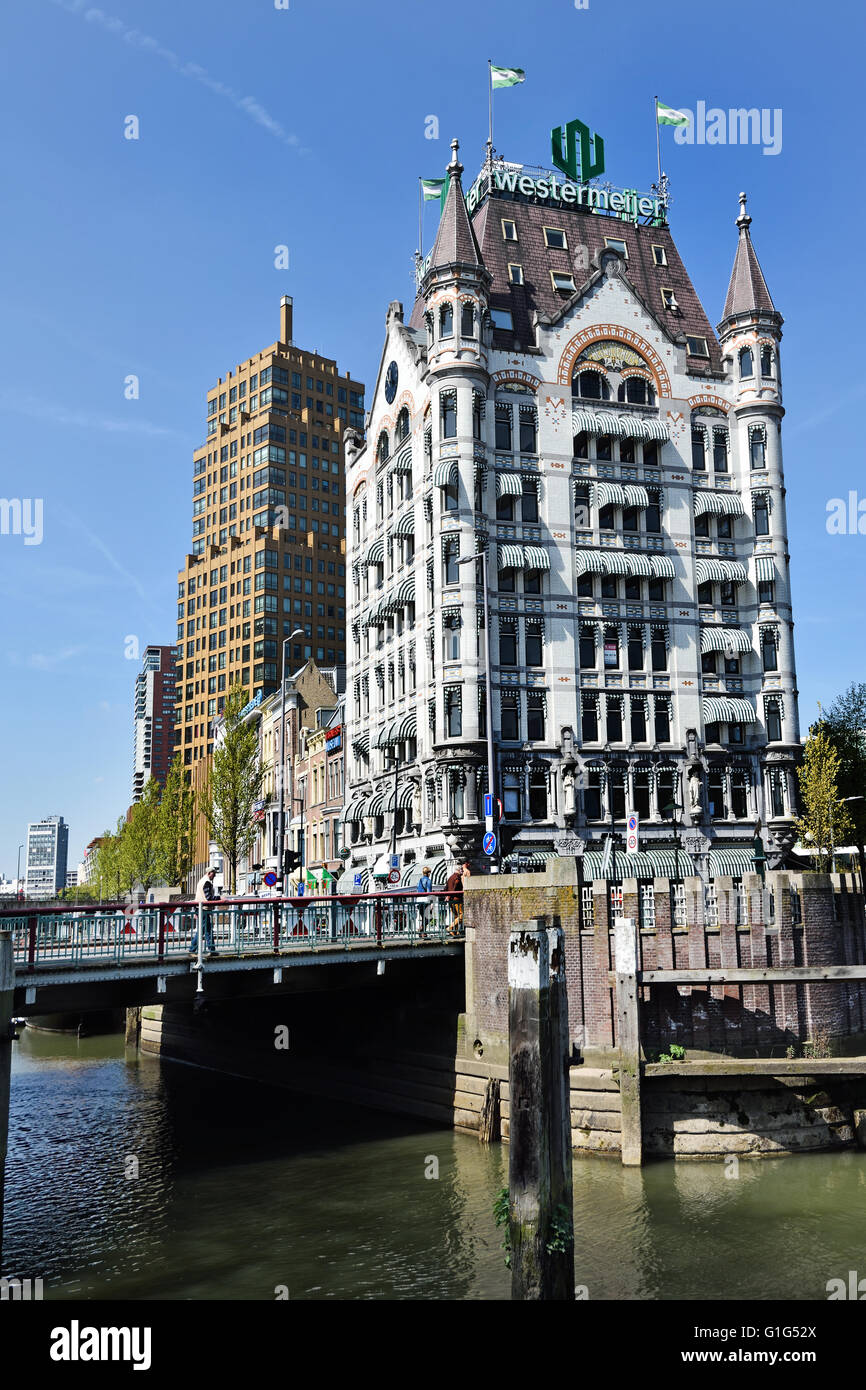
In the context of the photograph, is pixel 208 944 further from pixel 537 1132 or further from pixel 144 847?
pixel 144 847

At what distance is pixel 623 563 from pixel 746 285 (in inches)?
701

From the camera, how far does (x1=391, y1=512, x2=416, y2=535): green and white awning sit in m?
61.4

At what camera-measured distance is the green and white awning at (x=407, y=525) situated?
61.4 m

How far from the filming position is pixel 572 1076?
31516 mm

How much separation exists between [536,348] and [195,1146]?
140 feet

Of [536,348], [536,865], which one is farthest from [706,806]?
[536,348]

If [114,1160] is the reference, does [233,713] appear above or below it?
above

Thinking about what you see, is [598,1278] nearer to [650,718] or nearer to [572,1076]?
[572,1076]

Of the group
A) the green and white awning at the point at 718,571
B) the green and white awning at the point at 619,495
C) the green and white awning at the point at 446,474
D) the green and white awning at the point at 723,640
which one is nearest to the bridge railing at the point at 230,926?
the green and white awning at the point at 446,474

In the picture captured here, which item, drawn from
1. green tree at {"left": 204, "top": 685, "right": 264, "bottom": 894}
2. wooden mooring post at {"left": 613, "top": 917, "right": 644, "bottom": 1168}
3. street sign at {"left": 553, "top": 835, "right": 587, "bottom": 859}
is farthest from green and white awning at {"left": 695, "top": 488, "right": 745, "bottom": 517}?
wooden mooring post at {"left": 613, "top": 917, "right": 644, "bottom": 1168}

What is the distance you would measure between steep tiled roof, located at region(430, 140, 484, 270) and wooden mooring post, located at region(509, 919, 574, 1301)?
156ft

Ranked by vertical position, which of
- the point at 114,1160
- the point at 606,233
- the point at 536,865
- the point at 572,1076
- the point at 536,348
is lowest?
the point at 114,1160

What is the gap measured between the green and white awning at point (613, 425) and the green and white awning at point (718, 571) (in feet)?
22.9

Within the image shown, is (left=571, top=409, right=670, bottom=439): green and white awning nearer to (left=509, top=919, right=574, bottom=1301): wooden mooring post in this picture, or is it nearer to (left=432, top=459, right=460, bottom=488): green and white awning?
(left=432, top=459, right=460, bottom=488): green and white awning
